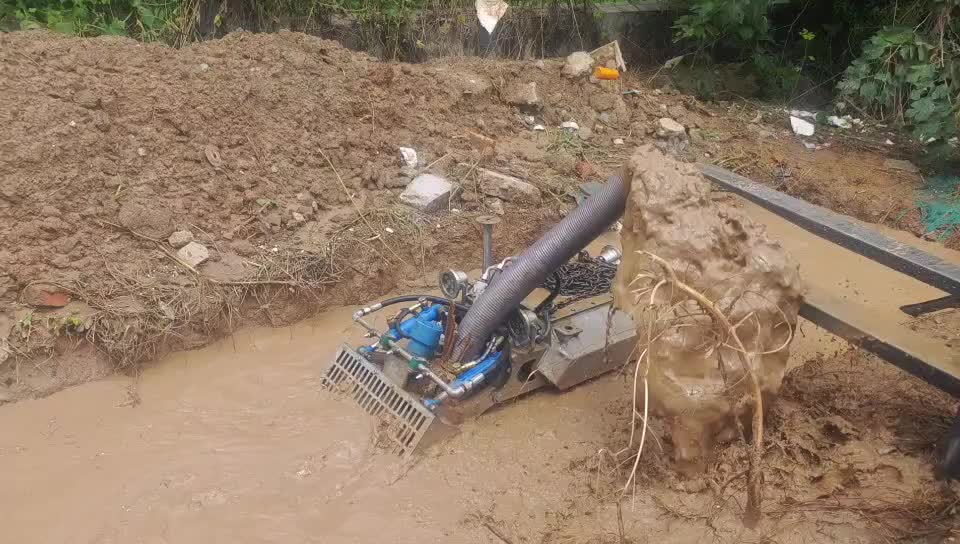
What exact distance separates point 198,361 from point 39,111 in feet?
6.81

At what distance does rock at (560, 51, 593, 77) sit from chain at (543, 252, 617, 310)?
2866 millimetres

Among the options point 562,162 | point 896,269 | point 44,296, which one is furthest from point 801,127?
point 44,296

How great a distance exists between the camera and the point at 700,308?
280 cm

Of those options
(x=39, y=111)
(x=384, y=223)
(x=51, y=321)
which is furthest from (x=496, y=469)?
(x=39, y=111)

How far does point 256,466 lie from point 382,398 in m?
0.70

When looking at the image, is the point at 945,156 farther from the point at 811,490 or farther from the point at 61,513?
the point at 61,513

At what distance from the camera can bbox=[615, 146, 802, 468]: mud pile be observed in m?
2.84

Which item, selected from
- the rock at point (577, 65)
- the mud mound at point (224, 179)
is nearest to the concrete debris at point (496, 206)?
the mud mound at point (224, 179)

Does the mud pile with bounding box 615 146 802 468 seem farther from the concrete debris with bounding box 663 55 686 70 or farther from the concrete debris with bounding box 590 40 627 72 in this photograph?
the concrete debris with bounding box 663 55 686 70

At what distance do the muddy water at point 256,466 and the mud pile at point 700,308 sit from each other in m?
0.85

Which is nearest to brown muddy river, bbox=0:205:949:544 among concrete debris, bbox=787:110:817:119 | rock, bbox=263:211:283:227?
rock, bbox=263:211:283:227

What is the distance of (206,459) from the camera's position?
3.72 metres

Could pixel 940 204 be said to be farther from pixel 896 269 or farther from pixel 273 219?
pixel 273 219

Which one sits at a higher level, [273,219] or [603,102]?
[603,102]
